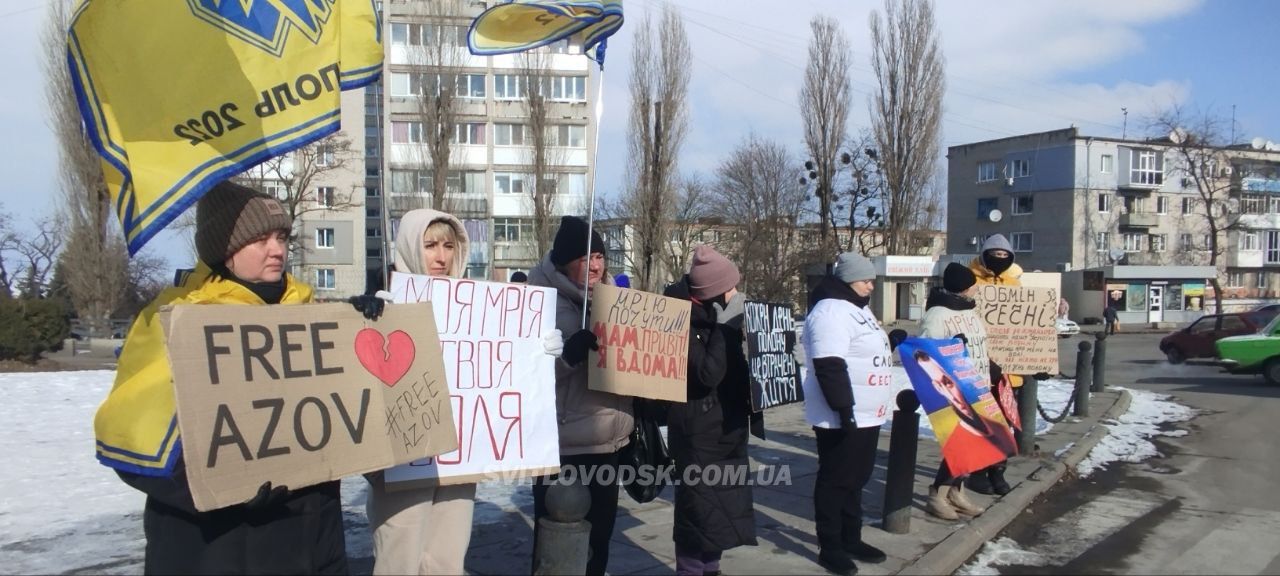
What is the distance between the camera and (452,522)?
365 cm

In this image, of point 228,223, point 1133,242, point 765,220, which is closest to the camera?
point 228,223

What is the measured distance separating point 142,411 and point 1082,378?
38.2ft

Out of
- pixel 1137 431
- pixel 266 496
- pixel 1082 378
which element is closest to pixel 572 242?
pixel 266 496

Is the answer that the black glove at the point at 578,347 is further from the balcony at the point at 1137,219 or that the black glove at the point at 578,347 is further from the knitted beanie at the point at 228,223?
the balcony at the point at 1137,219

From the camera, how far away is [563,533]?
358cm

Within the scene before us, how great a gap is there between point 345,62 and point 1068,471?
779cm

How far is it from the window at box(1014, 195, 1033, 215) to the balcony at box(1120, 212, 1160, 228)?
252 inches

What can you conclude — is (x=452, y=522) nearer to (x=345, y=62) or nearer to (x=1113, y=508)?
(x=345, y=62)

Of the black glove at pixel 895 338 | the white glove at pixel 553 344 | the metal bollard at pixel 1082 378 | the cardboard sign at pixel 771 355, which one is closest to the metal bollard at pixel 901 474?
the black glove at pixel 895 338

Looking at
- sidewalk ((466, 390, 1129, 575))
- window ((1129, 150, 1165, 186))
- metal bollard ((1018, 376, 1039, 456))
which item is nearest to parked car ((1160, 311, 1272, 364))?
metal bollard ((1018, 376, 1039, 456))

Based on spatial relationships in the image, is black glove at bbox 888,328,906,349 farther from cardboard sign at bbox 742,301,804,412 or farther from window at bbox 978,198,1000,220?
window at bbox 978,198,1000,220

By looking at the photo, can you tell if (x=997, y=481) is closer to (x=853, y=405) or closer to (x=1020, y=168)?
(x=853, y=405)

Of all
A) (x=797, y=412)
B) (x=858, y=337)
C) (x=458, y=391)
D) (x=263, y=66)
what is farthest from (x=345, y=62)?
(x=797, y=412)

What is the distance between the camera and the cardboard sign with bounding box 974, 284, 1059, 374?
7750 millimetres
